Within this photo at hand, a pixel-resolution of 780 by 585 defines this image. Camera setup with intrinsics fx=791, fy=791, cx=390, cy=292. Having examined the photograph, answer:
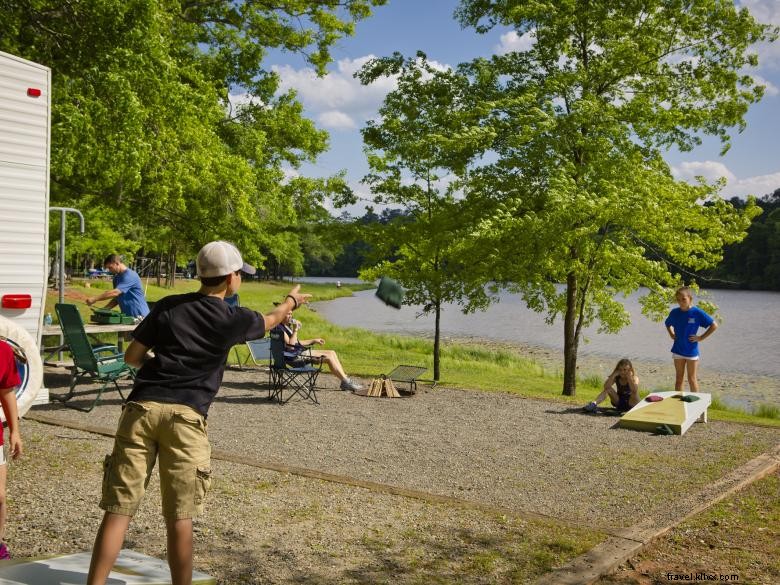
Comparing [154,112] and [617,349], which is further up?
[154,112]

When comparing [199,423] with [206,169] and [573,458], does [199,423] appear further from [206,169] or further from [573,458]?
[206,169]

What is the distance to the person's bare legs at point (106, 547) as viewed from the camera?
11.4 feet

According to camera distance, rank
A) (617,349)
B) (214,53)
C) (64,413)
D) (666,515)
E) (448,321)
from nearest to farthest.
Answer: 1. (666,515)
2. (64,413)
3. (214,53)
4. (617,349)
5. (448,321)

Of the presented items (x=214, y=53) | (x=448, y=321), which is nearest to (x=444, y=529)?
(x=214, y=53)

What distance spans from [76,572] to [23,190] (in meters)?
4.66

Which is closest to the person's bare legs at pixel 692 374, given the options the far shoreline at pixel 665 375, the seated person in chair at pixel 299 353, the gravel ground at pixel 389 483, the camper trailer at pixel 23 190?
the gravel ground at pixel 389 483

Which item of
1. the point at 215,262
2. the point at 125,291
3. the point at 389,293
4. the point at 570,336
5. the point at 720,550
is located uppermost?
the point at 215,262

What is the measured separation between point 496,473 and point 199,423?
4230 mm

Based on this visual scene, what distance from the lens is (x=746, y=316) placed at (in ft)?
163

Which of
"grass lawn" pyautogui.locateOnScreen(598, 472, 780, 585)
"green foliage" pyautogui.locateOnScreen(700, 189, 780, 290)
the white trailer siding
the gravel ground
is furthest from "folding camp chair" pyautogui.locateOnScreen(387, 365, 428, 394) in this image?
"green foliage" pyautogui.locateOnScreen(700, 189, 780, 290)

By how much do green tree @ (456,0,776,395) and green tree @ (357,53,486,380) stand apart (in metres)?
0.61

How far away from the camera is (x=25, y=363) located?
607 cm

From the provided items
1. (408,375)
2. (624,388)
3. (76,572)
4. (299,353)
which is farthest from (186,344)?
(408,375)

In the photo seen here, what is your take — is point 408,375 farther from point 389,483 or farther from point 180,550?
point 180,550
